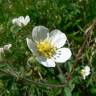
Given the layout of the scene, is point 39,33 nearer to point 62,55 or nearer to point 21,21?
point 62,55

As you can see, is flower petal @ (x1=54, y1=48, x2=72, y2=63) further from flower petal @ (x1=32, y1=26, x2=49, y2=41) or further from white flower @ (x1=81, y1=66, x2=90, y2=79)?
white flower @ (x1=81, y1=66, x2=90, y2=79)

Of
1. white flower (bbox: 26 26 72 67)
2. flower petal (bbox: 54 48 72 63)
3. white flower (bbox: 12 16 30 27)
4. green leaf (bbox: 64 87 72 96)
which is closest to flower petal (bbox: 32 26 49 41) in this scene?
white flower (bbox: 26 26 72 67)

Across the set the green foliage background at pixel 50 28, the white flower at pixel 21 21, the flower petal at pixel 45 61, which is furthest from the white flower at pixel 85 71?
the flower petal at pixel 45 61

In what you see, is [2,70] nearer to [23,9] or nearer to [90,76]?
[90,76]

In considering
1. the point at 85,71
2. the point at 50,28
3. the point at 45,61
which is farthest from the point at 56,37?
the point at 50,28

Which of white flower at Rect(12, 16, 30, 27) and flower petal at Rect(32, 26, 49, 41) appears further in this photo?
white flower at Rect(12, 16, 30, 27)

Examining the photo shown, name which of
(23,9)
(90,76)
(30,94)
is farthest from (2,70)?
(23,9)
